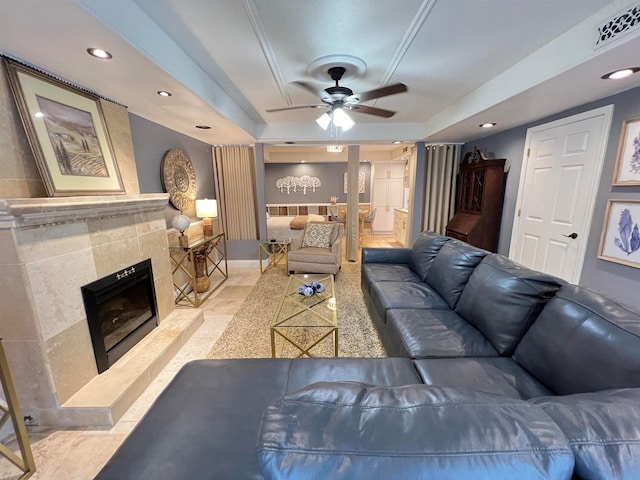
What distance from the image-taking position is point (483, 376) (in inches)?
51.9

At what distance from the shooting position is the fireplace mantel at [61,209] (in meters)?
1.34

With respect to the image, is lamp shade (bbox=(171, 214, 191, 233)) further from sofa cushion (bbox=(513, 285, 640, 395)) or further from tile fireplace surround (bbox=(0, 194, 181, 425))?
sofa cushion (bbox=(513, 285, 640, 395))

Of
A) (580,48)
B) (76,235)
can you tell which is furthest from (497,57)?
(76,235)

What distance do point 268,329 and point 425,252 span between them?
1834mm

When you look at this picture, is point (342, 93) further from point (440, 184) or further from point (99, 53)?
point (440, 184)

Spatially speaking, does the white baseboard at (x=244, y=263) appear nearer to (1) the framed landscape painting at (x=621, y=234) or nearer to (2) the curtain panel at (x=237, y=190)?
(2) the curtain panel at (x=237, y=190)

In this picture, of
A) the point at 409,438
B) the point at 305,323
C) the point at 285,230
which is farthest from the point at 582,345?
the point at 285,230

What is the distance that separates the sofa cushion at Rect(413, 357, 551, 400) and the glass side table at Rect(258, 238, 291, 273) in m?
3.35

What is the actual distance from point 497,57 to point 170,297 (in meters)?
3.74

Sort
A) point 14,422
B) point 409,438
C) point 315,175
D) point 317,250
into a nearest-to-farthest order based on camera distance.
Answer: point 409,438
point 14,422
point 317,250
point 315,175

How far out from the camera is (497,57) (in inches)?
84.6

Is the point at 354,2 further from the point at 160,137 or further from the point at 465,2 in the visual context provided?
the point at 160,137

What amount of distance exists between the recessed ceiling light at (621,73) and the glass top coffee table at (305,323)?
2.68 m

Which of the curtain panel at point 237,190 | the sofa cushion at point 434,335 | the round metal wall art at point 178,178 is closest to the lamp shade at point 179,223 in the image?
the round metal wall art at point 178,178
